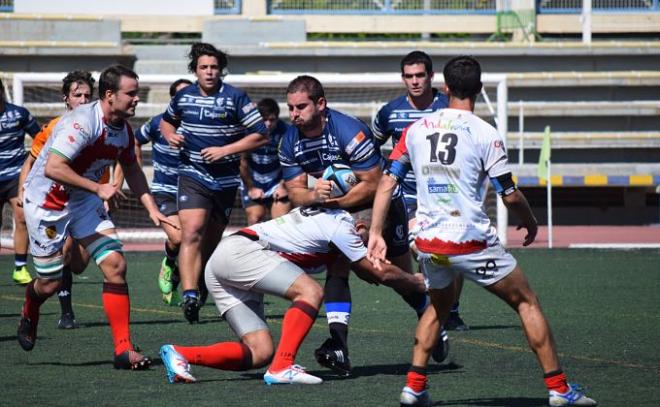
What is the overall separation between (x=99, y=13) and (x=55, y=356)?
59.4ft

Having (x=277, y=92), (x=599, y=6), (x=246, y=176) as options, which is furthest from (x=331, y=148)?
(x=599, y=6)

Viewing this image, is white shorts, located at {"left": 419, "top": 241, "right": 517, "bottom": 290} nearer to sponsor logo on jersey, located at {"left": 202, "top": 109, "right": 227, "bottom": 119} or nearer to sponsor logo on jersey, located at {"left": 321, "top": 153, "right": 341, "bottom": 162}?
sponsor logo on jersey, located at {"left": 321, "top": 153, "right": 341, "bottom": 162}

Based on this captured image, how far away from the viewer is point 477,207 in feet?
21.2

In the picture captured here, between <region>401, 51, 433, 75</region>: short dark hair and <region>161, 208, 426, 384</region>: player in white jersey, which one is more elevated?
<region>401, 51, 433, 75</region>: short dark hair

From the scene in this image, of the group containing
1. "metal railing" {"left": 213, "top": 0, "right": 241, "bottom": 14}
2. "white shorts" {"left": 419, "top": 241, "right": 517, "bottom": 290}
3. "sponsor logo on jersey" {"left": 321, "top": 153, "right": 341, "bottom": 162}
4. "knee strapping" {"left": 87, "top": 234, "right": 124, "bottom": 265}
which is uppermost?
"metal railing" {"left": 213, "top": 0, "right": 241, "bottom": 14}

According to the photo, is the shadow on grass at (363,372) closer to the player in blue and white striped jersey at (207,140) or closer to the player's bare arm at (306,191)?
the player's bare arm at (306,191)

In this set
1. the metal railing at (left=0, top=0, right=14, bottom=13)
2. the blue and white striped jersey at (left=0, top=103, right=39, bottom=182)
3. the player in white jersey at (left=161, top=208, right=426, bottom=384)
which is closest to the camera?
the player in white jersey at (left=161, top=208, right=426, bottom=384)

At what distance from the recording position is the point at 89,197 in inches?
334

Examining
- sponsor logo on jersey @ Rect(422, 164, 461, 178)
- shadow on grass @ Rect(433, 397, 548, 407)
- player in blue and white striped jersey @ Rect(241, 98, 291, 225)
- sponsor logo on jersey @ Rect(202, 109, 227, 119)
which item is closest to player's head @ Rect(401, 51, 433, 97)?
sponsor logo on jersey @ Rect(202, 109, 227, 119)

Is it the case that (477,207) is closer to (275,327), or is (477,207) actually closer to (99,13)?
(275,327)

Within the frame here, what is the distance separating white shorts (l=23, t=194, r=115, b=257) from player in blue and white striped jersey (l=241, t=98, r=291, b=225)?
5835 mm

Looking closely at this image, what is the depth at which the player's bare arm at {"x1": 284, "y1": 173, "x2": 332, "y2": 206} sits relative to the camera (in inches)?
298

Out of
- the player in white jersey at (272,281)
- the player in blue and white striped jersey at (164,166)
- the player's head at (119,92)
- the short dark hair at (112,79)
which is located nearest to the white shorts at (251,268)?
the player in white jersey at (272,281)

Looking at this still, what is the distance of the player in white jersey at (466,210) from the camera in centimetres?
639
